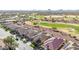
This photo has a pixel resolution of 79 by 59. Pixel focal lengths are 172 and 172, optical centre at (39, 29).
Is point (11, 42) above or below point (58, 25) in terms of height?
below

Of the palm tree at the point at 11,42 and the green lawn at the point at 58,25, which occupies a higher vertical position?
the green lawn at the point at 58,25

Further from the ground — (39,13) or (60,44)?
(39,13)

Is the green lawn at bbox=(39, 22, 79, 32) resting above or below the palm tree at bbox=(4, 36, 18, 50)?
above
